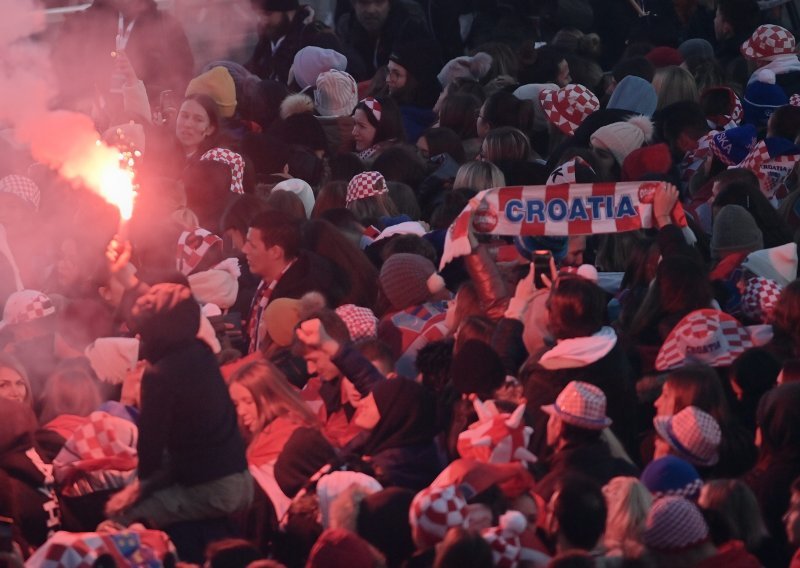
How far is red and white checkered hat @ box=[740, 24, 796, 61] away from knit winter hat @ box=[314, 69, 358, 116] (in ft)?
9.54

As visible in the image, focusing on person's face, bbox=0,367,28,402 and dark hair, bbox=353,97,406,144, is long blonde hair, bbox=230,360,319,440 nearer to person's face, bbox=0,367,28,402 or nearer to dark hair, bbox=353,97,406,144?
person's face, bbox=0,367,28,402

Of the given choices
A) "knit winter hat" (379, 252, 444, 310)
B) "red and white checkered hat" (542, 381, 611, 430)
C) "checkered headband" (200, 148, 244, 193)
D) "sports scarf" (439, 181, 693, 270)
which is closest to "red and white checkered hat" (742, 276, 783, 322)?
"sports scarf" (439, 181, 693, 270)

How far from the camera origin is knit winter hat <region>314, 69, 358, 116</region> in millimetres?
13047

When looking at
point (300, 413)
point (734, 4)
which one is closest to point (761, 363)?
point (300, 413)

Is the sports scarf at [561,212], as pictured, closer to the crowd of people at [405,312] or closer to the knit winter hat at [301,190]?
the crowd of people at [405,312]

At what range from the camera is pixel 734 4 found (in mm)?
14258

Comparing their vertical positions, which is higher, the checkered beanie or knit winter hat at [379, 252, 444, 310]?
the checkered beanie

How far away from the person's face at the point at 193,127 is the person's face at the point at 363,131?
1021mm

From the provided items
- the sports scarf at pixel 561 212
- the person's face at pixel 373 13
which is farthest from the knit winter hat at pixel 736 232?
the person's face at pixel 373 13

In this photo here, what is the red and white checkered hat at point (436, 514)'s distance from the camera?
254 inches

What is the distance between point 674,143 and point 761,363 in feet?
12.9

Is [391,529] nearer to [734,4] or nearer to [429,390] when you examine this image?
[429,390]

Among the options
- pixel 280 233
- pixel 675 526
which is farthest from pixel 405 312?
pixel 675 526

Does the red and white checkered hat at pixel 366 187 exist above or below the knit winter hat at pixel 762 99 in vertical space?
above
